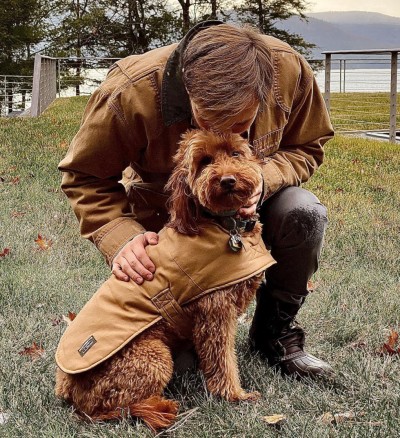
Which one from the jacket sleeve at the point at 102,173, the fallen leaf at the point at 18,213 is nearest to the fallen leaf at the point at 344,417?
the jacket sleeve at the point at 102,173

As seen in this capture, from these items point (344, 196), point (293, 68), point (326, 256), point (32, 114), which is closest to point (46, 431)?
point (293, 68)

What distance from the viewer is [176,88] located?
2818 mm

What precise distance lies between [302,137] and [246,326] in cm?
116

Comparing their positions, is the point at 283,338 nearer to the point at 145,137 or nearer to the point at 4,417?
the point at 145,137

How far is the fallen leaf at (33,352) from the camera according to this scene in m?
3.48

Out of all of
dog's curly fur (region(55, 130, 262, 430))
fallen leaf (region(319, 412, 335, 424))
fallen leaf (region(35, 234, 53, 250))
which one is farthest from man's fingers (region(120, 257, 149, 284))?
fallen leaf (region(35, 234, 53, 250))

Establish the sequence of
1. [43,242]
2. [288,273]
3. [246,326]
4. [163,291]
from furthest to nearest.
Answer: [43,242] < [246,326] < [288,273] < [163,291]

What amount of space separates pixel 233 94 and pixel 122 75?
0.75 meters

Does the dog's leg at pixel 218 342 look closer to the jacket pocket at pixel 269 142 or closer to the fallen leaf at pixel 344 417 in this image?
Answer: the fallen leaf at pixel 344 417

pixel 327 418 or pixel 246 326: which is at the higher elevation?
pixel 327 418

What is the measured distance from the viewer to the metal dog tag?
2744 millimetres

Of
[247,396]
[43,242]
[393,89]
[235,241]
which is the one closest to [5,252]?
[43,242]

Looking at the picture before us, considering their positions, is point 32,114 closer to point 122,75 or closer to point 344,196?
point 344,196

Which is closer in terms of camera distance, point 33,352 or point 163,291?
point 163,291
